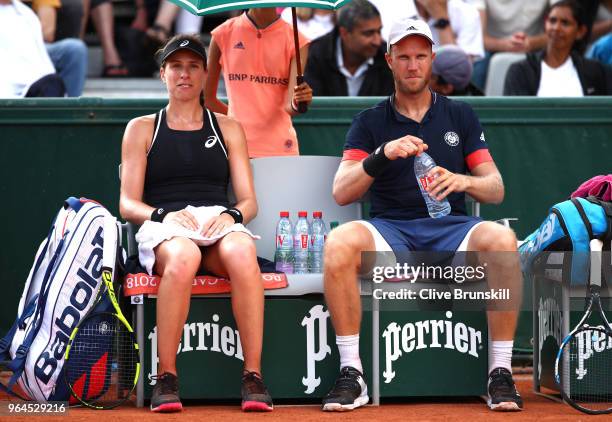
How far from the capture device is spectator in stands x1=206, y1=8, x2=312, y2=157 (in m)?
6.63

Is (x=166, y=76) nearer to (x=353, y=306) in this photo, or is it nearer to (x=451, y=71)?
(x=353, y=306)

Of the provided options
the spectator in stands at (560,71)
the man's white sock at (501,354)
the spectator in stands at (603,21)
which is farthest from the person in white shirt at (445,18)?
the man's white sock at (501,354)

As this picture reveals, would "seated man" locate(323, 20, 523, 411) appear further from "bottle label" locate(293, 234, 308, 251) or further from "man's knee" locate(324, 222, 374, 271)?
"bottle label" locate(293, 234, 308, 251)

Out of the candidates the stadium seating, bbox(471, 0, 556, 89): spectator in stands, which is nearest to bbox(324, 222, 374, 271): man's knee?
the stadium seating

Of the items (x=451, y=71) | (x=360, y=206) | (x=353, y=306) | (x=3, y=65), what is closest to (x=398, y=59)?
(x=360, y=206)

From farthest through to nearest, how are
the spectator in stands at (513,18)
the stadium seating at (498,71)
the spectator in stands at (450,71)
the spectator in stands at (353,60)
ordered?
the spectator in stands at (513,18)
the stadium seating at (498,71)
the spectator in stands at (353,60)
the spectator in stands at (450,71)

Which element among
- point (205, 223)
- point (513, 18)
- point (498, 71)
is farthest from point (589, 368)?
point (513, 18)

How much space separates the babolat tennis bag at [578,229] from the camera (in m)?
5.59

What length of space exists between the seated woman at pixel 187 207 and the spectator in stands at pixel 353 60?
215 centimetres

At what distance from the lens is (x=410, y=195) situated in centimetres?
591

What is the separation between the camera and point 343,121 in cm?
729

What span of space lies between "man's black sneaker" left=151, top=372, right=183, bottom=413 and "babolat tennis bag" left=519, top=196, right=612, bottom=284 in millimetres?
1804

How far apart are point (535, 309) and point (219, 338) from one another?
1579 mm

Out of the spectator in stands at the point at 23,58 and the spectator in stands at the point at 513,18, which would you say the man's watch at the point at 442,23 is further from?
the spectator in stands at the point at 23,58
